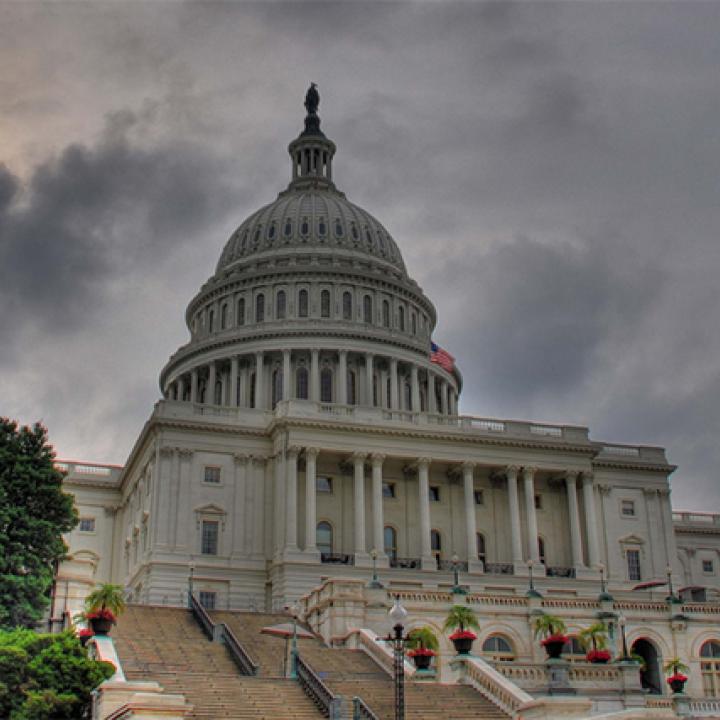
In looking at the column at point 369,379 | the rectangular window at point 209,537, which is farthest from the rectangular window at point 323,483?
Result: the column at point 369,379

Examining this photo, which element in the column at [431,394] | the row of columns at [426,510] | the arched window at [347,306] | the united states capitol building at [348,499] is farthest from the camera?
the arched window at [347,306]

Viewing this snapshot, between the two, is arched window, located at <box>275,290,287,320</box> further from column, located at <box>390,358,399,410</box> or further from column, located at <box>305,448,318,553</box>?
column, located at <box>305,448,318,553</box>

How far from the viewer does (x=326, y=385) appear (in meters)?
97.8

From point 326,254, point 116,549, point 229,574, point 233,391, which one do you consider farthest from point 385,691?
point 326,254

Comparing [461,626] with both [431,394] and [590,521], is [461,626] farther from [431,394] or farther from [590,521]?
[431,394]

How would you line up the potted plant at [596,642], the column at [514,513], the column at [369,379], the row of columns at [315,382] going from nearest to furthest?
the potted plant at [596,642] → the column at [514,513] → the row of columns at [315,382] → the column at [369,379]

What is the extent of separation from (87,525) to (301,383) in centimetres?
2264

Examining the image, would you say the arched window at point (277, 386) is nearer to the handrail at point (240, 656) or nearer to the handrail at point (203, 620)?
the handrail at point (203, 620)

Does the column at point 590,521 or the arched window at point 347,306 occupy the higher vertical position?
the arched window at point 347,306

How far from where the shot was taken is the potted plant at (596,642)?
43.1 metres

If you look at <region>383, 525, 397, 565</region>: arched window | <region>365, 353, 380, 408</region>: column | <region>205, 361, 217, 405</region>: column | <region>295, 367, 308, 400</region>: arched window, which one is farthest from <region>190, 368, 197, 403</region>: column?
<region>383, 525, 397, 565</region>: arched window

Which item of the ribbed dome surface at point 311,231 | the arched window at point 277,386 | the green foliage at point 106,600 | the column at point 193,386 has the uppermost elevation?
the ribbed dome surface at point 311,231

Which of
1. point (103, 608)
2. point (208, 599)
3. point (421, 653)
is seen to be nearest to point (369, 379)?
point (208, 599)

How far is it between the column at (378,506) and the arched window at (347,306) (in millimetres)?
28263
